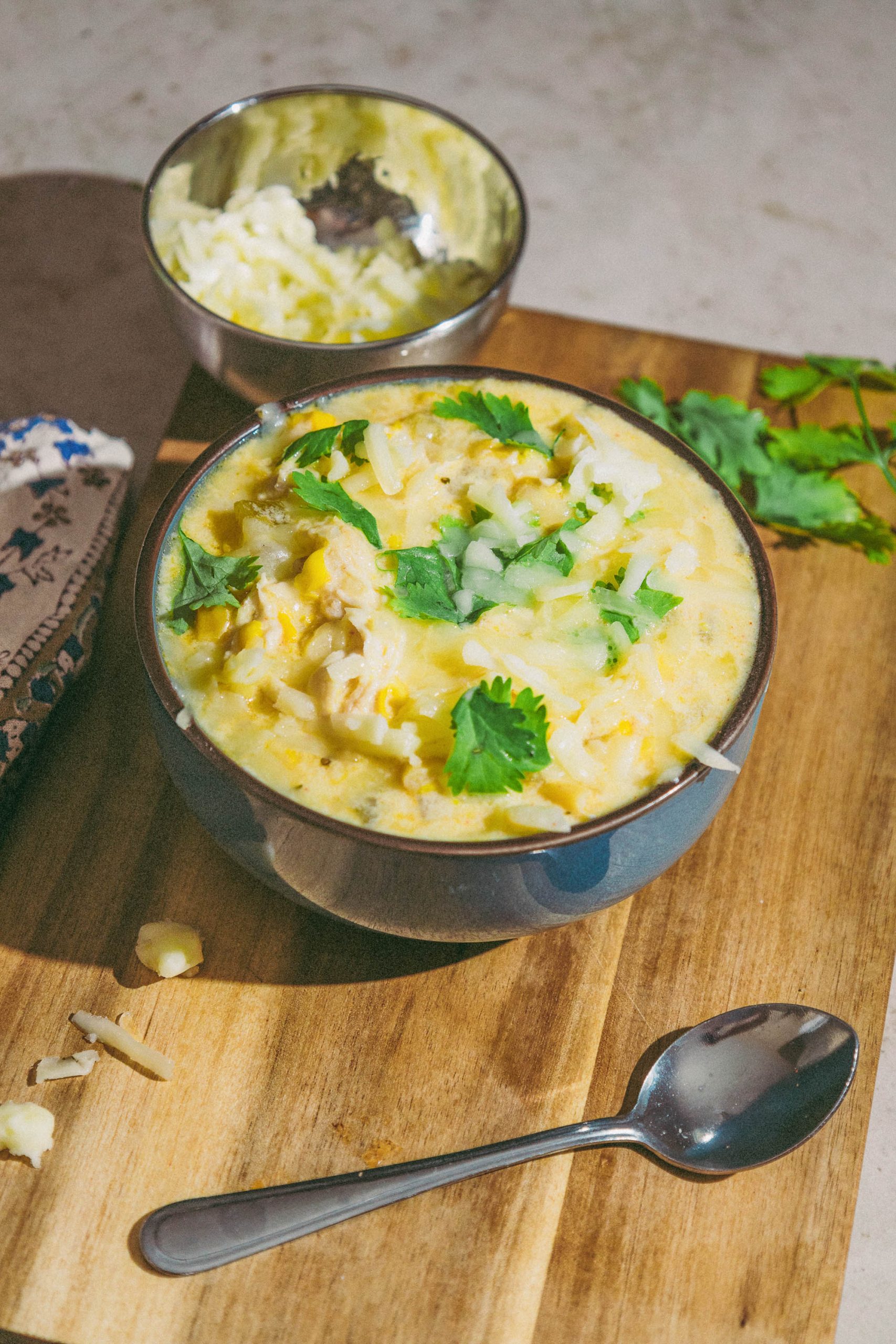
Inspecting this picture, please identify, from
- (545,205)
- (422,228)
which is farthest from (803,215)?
(422,228)

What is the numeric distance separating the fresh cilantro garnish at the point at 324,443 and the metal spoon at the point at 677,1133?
1.14 meters

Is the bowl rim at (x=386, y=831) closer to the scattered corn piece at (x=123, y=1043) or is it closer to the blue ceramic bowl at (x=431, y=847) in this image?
the blue ceramic bowl at (x=431, y=847)

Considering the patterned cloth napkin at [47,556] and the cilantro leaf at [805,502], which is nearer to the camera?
the patterned cloth napkin at [47,556]

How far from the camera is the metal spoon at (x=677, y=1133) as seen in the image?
1.75m

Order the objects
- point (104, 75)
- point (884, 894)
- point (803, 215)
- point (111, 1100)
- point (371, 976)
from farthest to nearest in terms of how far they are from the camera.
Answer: point (104, 75), point (803, 215), point (884, 894), point (371, 976), point (111, 1100)

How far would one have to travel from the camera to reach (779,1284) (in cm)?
180

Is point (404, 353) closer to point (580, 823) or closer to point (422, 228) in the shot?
point (422, 228)

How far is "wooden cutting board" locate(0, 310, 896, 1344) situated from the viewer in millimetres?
1748

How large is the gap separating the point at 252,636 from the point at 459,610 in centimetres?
33

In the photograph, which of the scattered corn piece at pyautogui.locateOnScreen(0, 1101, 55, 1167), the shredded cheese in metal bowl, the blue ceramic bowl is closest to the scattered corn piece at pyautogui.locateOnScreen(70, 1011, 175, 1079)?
the scattered corn piece at pyautogui.locateOnScreen(0, 1101, 55, 1167)

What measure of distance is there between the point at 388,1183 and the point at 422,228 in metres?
2.39

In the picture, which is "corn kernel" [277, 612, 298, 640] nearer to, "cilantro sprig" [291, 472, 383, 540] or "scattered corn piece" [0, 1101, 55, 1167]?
"cilantro sprig" [291, 472, 383, 540]

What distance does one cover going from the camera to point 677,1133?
1890 millimetres

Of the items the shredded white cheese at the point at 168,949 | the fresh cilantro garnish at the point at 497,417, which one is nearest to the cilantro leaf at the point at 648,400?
the fresh cilantro garnish at the point at 497,417
